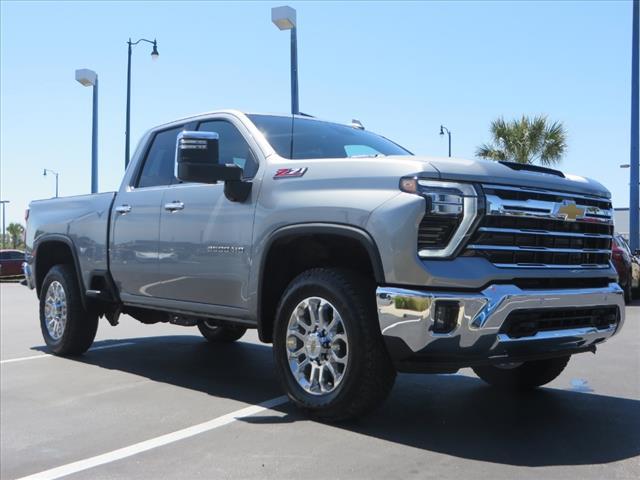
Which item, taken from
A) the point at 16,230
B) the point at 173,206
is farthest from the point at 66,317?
the point at 16,230

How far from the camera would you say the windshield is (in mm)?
5309

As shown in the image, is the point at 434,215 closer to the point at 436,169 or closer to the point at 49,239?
the point at 436,169

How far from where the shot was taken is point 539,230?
4.23 m

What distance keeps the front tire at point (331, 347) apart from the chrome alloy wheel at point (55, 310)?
11.4 ft

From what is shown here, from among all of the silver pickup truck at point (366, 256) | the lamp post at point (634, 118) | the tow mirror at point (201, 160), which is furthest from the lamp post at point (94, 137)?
the tow mirror at point (201, 160)

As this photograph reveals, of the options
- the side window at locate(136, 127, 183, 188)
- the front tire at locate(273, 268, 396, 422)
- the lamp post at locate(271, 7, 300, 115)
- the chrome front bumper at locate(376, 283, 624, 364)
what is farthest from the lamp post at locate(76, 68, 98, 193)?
the chrome front bumper at locate(376, 283, 624, 364)

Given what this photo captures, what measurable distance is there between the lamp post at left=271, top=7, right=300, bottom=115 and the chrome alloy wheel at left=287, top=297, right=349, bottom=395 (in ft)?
34.8

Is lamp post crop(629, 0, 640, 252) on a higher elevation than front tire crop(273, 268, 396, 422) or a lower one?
higher

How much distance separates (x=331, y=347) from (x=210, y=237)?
1.46 m

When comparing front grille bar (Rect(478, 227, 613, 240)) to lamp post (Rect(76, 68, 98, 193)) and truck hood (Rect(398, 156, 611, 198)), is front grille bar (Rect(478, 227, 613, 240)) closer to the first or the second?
truck hood (Rect(398, 156, 611, 198))

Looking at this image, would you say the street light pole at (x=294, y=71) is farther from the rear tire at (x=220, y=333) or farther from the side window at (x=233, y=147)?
the side window at (x=233, y=147)

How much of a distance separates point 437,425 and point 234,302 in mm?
1675

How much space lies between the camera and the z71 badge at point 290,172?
4.69 m

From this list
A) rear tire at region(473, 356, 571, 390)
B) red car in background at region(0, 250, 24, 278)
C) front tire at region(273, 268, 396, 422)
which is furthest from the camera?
red car in background at region(0, 250, 24, 278)
